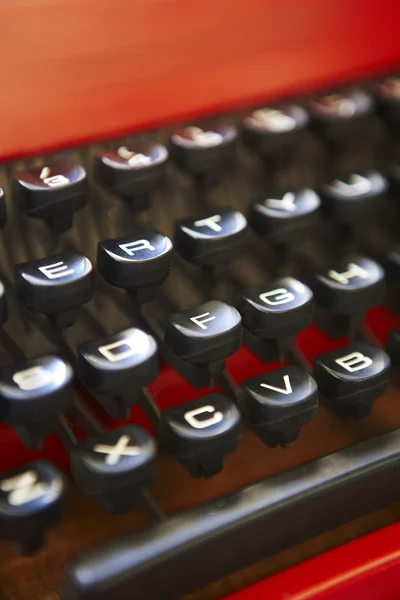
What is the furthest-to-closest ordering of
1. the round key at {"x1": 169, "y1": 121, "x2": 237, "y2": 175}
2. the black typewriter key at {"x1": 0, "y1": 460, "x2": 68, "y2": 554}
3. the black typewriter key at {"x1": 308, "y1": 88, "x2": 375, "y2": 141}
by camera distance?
the black typewriter key at {"x1": 308, "y1": 88, "x2": 375, "y2": 141} → the round key at {"x1": 169, "y1": 121, "x2": 237, "y2": 175} → the black typewriter key at {"x1": 0, "y1": 460, "x2": 68, "y2": 554}

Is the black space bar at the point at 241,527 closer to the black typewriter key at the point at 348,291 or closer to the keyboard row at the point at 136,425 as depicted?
the keyboard row at the point at 136,425

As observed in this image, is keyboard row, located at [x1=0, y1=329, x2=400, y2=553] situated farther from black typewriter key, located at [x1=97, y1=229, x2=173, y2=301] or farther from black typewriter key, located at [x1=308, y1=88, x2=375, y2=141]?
black typewriter key, located at [x1=308, y1=88, x2=375, y2=141]

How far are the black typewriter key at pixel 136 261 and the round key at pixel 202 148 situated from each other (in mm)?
120

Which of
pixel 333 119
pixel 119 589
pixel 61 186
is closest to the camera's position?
pixel 119 589

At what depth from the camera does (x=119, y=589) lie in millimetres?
673

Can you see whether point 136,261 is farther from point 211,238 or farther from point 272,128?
point 272,128

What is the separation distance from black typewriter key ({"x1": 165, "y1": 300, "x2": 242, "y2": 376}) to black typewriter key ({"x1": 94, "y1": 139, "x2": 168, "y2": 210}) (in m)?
0.16

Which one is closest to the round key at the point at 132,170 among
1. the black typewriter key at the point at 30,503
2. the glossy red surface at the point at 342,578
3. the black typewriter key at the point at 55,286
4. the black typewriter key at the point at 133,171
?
the black typewriter key at the point at 133,171

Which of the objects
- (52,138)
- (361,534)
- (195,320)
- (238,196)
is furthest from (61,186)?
(361,534)

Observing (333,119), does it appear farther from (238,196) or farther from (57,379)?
(57,379)

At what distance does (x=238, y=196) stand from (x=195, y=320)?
1.01 ft

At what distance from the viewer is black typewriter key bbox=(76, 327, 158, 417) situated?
0.74 m

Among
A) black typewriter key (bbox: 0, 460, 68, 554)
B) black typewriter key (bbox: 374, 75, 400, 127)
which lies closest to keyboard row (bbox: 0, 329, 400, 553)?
black typewriter key (bbox: 0, 460, 68, 554)

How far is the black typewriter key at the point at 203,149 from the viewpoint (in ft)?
2.95
